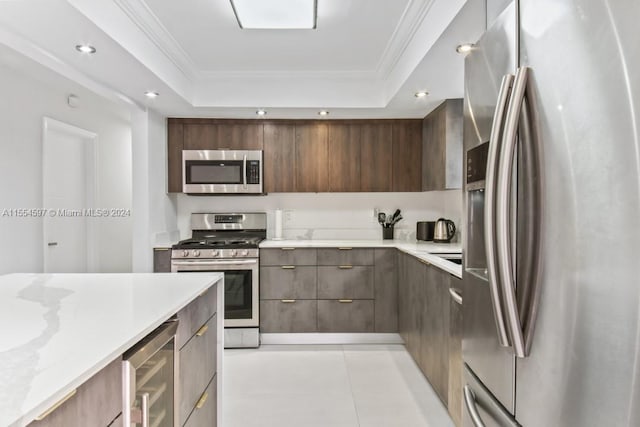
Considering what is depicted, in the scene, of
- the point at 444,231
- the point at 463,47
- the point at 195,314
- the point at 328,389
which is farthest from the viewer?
the point at 444,231

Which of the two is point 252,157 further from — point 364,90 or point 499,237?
point 499,237

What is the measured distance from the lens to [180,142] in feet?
13.2

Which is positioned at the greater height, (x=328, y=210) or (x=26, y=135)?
(x=26, y=135)

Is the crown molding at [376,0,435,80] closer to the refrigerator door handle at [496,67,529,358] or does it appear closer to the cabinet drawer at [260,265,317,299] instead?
the refrigerator door handle at [496,67,529,358]

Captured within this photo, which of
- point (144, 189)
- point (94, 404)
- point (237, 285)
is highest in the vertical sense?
point (144, 189)

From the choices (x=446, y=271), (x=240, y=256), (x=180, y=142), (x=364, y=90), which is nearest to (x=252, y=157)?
(x=180, y=142)

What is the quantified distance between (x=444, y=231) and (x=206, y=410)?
9.01 ft

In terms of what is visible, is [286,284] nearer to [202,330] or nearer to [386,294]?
[386,294]

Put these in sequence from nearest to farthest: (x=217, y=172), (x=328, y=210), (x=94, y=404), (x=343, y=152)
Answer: (x=94, y=404) → (x=217, y=172) → (x=343, y=152) → (x=328, y=210)

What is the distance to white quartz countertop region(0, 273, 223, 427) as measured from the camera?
2.49ft

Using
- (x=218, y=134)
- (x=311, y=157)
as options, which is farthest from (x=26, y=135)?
(x=311, y=157)

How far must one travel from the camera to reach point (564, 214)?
77cm

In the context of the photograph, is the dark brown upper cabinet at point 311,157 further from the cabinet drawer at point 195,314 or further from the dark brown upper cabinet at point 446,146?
the cabinet drawer at point 195,314

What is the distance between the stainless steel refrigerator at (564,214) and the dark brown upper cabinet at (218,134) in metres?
3.16
